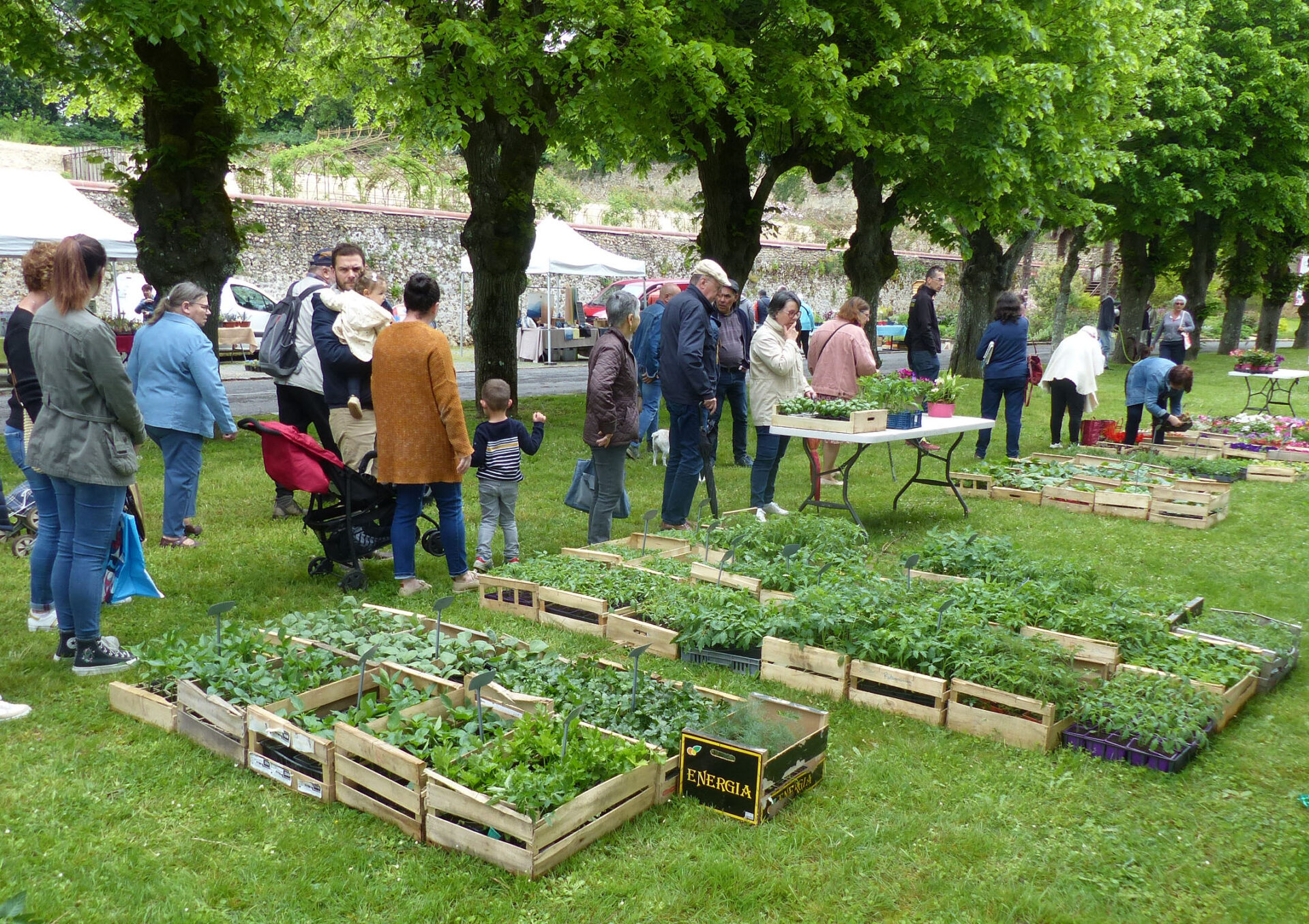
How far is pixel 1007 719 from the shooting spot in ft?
14.5

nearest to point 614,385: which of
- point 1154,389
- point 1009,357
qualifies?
point 1009,357

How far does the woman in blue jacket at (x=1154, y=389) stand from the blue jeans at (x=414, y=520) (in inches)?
357

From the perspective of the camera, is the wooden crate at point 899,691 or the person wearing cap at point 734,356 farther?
the person wearing cap at point 734,356

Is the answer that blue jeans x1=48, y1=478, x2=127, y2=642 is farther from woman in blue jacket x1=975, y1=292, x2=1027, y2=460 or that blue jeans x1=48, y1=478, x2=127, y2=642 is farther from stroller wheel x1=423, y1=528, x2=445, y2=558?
woman in blue jacket x1=975, y1=292, x2=1027, y2=460

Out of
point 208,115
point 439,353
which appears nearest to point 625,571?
point 439,353

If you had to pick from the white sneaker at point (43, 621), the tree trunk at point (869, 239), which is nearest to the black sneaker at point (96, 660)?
the white sneaker at point (43, 621)

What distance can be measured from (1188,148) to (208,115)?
71.9 feet

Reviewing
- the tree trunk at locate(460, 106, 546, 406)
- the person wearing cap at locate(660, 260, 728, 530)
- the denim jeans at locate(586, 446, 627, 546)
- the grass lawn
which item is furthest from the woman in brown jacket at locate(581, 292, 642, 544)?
the tree trunk at locate(460, 106, 546, 406)

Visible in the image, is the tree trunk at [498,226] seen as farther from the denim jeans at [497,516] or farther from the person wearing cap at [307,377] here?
the denim jeans at [497,516]

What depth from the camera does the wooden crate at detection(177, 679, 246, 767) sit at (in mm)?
4047

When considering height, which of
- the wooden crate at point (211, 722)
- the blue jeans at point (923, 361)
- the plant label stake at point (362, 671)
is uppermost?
the blue jeans at point (923, 361)

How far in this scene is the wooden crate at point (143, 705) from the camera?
14.1ft

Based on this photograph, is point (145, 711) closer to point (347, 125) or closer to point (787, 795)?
point (787, 795)

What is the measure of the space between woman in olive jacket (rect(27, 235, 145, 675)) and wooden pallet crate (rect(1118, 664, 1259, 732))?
4782 millimetres
